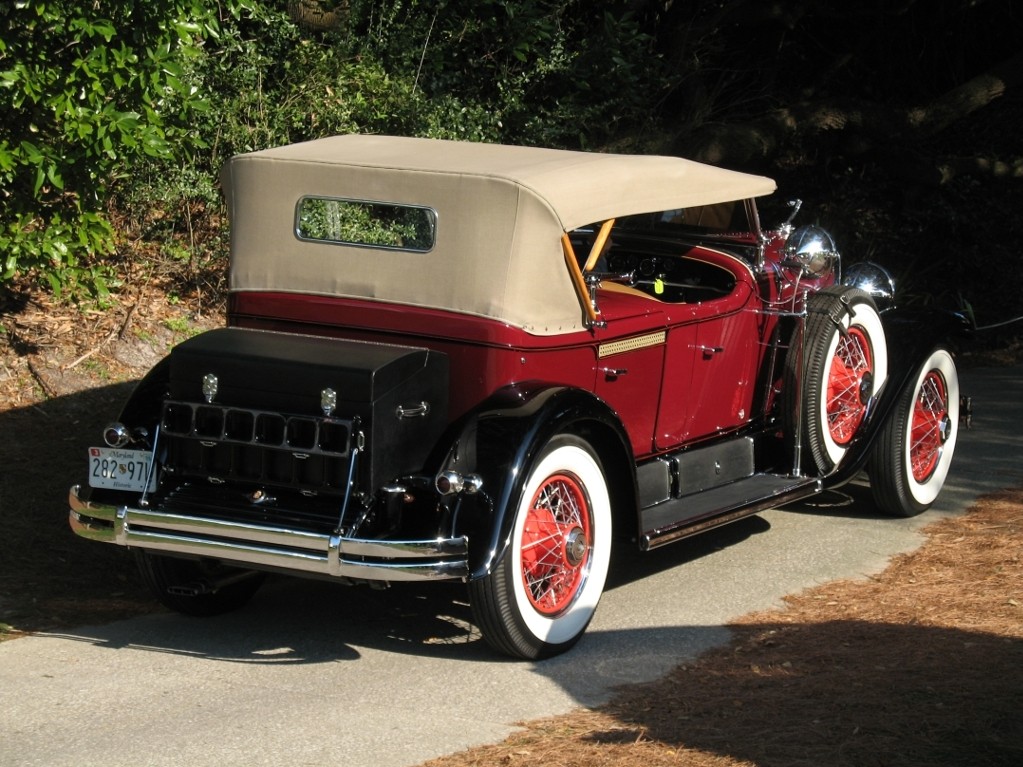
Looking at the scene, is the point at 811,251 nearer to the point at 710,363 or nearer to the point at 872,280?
the point at 872,280

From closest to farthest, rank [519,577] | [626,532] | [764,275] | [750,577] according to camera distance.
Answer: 1. [519,577]
2. [626,532]
3. [750,577]
4. [764,275]

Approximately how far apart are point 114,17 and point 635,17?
6.41 m

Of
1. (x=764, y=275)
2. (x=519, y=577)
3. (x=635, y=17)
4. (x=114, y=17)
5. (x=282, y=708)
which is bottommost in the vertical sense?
(x=282, y=708)

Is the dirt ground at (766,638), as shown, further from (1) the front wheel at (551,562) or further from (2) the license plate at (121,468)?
(2) the license plate at (121,468)

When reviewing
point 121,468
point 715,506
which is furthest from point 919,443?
point 121,468

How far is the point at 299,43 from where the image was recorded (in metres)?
9.93

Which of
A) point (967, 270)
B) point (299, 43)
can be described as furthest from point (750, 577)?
point (967, 270)

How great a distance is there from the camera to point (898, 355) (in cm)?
733

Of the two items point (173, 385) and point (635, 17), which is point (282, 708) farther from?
point (635, 17)

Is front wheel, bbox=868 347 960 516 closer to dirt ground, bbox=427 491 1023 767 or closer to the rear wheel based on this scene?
dirt ground, bbox=427 491 1023 767

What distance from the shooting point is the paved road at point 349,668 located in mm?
4449

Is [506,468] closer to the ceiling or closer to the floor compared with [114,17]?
closer to the floor

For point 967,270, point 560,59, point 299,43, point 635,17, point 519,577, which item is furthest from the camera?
point 967,270

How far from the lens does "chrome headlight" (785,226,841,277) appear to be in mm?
7223
